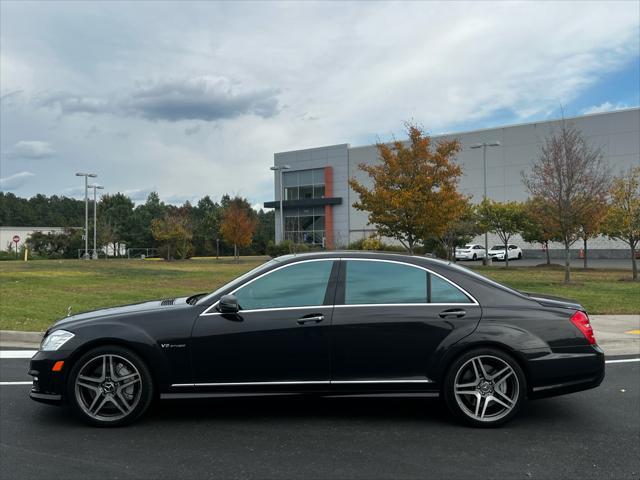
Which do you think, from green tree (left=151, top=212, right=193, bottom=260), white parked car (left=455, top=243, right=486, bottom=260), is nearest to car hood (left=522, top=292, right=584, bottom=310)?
white parked car (left=455, top=243, right=486, bottom=260)

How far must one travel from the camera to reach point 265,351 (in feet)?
15.4

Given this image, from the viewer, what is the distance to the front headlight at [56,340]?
471cm

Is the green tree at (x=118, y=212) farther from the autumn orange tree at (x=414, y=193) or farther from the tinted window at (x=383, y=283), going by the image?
the tinted window at (x=383, y=283)

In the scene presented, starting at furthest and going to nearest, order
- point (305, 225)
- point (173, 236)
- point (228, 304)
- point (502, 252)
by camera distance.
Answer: point (305, 225), point (173, 236), point (502, 252), point (228, 304)

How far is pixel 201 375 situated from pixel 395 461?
1.73m

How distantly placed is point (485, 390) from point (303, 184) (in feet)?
199

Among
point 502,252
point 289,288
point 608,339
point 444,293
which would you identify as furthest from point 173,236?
point 444,293

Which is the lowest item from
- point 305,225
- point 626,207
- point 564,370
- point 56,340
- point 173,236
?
point 564,370

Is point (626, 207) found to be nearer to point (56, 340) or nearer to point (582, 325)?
point (582, 325)

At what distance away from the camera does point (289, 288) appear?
490cm

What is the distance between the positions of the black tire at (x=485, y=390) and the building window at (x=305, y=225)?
56985 millimetres

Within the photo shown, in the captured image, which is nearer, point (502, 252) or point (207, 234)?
point (502, 252)

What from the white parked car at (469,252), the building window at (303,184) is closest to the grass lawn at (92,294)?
the white parked car at (469,252)

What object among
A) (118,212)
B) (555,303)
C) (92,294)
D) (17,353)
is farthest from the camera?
(118,212)
